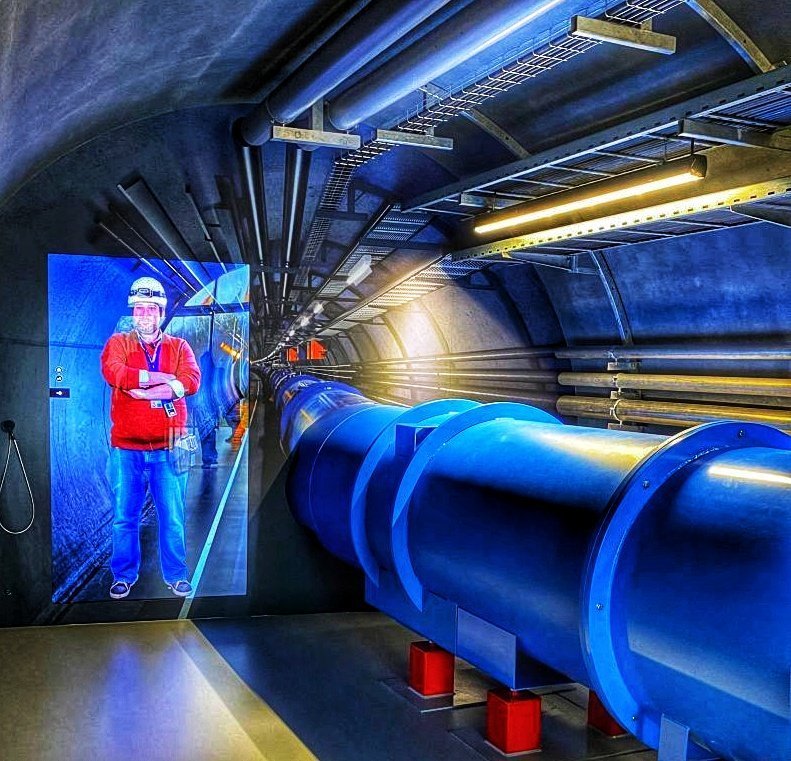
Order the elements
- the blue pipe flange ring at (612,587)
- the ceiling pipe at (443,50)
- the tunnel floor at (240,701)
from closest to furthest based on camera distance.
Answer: the blue pipe flange ring at (612,587), the ceiling pipe at (443,50), the tunnel floor at (240,701)

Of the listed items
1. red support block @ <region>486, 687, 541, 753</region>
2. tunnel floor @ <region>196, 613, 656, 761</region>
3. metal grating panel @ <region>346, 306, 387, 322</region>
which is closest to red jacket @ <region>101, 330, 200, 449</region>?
metal grating panel @ <region>346, 306, 387, 322</region>

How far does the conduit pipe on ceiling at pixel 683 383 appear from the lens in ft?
17.3

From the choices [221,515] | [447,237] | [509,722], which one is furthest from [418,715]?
[447,237]

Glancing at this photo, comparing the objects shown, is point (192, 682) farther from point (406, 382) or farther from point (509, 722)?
point (406, 382)

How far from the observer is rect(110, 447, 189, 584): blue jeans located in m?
6.14

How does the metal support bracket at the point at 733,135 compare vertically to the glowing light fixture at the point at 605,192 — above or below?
above

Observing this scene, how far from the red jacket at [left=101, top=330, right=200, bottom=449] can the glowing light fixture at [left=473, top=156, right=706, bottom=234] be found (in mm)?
2295

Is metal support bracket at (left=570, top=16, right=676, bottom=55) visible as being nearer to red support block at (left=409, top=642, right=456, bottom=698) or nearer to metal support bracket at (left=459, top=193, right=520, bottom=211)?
metal support bracket at (left=459, top=193, right=520, bottom=211)

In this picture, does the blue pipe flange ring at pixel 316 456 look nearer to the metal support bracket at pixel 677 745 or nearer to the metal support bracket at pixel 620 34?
the metal support bracket at pixel 620 34

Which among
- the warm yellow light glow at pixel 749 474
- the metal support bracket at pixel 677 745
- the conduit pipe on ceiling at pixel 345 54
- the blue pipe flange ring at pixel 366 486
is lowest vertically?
the metal support bracket at pixel 677 745

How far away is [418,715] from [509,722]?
0.72 meters

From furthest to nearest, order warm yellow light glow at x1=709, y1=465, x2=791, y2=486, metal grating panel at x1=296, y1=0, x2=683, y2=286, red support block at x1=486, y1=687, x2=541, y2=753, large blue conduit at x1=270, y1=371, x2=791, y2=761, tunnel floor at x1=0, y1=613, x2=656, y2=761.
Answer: tunnel floor at x1=0, y1=613, x2=656, y2=761
red support block at x1=486, y1=687, x2=541, y2=753
metal grating panel at x1=296, y1=0, x2=683, y2=286
warm yellow light glow at x1=709, y1=465, x2=791, y2=486
large blue conduit at x1=270, y1=371, x2=791, y2=761

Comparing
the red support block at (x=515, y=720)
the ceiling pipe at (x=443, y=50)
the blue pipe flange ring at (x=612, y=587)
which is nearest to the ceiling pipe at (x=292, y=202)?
the ceiling pipe at (x=443, y=50)

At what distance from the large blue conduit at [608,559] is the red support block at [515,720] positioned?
0.32 metres
